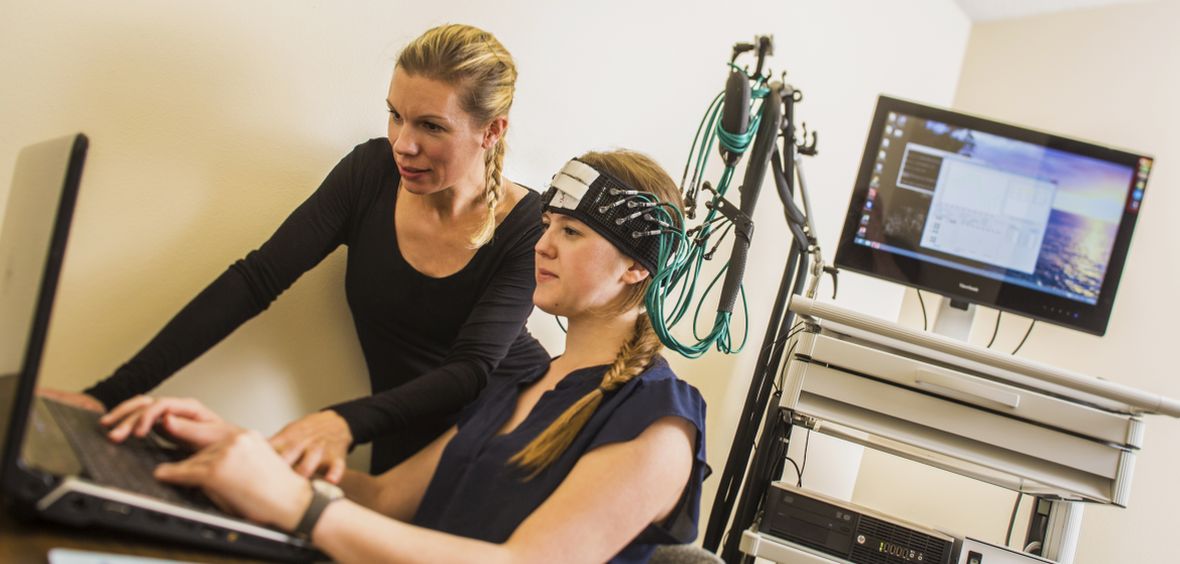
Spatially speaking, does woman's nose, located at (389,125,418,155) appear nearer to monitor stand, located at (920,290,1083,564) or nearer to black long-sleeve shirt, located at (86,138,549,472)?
black long-sleeve shirt, located at (86,138,549,472)

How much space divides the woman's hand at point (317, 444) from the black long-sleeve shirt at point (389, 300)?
8 centimetres

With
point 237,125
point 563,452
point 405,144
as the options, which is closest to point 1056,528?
point 563,452

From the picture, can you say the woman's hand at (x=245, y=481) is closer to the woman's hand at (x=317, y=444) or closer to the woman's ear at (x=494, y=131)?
the woman's hand at (x=317, y=444)

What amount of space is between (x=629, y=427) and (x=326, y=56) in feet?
2.67

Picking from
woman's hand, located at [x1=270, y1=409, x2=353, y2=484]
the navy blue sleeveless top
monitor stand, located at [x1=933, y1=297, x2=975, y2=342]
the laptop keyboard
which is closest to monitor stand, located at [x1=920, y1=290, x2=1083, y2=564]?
monitor stand, located at [x1=933, y1=297, x2=975, y2=342]

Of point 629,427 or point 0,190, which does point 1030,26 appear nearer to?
point 629,427

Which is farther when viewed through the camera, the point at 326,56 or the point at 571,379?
the point at 326,56

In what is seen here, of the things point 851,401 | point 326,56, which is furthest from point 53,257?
point 851,401

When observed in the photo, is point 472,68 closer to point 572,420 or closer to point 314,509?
point 572,420

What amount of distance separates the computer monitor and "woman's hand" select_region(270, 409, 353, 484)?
1.50 meters

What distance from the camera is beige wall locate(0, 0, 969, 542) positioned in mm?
1361

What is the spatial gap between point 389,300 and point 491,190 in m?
0.25

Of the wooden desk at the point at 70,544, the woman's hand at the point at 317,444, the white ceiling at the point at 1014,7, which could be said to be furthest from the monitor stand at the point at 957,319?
the wooden desk at the point at 70,544

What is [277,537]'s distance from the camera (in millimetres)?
953
